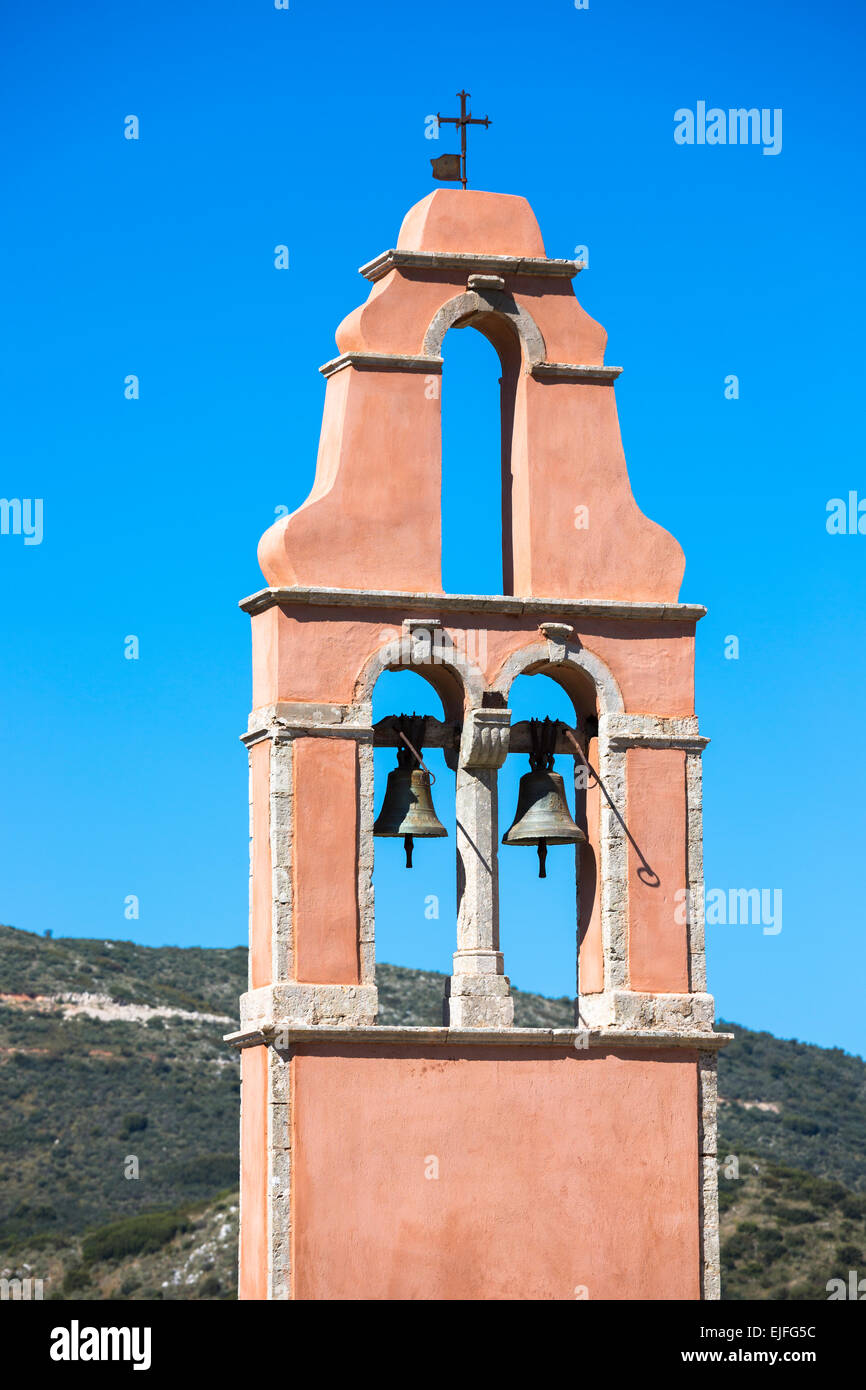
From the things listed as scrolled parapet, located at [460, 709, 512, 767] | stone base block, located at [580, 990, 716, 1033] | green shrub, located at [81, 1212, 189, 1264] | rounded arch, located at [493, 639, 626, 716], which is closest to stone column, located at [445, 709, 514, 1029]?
scrolled parapet, located at [460, 709, 512, 767]

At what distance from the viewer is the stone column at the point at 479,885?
15359mm

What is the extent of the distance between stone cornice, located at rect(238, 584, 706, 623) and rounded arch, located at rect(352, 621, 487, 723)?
0.54ft

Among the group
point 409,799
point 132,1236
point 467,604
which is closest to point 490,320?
point 467,604

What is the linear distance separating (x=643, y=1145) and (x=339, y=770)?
2.79 meters

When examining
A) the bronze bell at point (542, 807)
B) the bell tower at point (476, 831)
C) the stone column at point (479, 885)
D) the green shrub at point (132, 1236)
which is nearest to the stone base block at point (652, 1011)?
the bell tower at point (476, 831)

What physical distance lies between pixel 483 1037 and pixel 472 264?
4.60 meters

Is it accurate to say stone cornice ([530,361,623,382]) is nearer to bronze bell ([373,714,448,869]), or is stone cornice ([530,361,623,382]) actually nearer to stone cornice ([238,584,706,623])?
stone cornice ([238,584,706,623])

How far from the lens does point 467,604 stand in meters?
15.6

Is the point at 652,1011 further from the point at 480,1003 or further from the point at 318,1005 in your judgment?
the point at 318,1005

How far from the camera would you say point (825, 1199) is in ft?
125

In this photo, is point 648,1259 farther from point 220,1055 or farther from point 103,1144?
point 220,1055

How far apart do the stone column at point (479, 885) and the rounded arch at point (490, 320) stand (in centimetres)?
222
